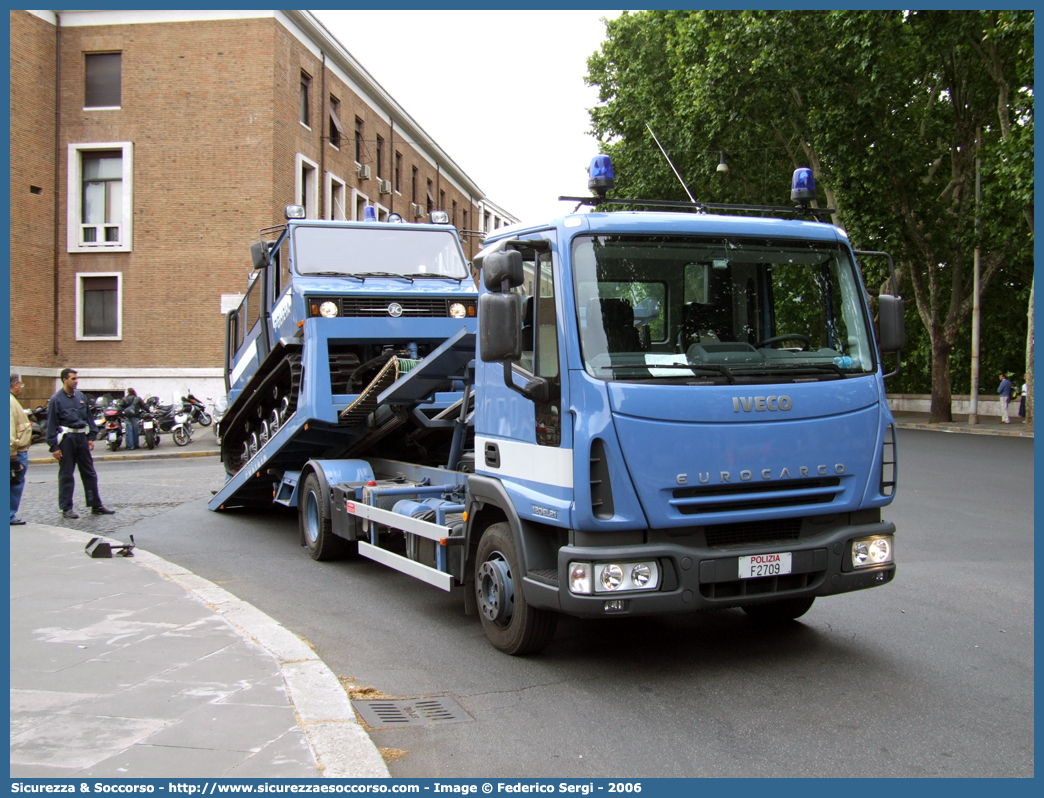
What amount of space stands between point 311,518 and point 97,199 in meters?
23.4

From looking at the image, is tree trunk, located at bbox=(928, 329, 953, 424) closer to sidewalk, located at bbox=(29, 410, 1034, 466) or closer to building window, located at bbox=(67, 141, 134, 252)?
sidewalk, located at bbox=(29, 410, 1034, 466)

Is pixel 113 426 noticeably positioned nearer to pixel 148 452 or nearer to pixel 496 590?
pixel 148 452

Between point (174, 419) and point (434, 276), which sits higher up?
point (434, 276)

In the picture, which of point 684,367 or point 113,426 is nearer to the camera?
point 684,367

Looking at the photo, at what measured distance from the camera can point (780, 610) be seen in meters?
6.35

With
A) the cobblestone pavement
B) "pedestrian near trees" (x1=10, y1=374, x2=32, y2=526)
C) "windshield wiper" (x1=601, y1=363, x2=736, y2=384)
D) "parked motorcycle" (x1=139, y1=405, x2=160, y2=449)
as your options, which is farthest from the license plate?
"parked motorcycle" (x1=139, y1=405, x2=160, y2=449)

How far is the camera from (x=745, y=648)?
19.2ft

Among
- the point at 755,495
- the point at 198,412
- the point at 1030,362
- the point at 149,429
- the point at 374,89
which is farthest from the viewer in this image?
the point at 374,89

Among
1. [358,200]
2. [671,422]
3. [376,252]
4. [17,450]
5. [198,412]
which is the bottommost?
[17,450]

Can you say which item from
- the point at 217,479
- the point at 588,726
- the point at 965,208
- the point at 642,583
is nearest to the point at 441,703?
the point at 588,726

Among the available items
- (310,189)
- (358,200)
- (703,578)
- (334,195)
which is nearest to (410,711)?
(703,578)

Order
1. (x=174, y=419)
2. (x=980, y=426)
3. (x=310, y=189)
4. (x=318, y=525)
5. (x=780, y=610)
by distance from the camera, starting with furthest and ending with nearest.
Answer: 1. (x=310, y=189)
2. (x=980, y=426)
3. (x=174, y=419)
4. (x=318, y=525)
5. (x=780, y=610)

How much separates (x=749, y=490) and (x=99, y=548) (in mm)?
→ 6099
